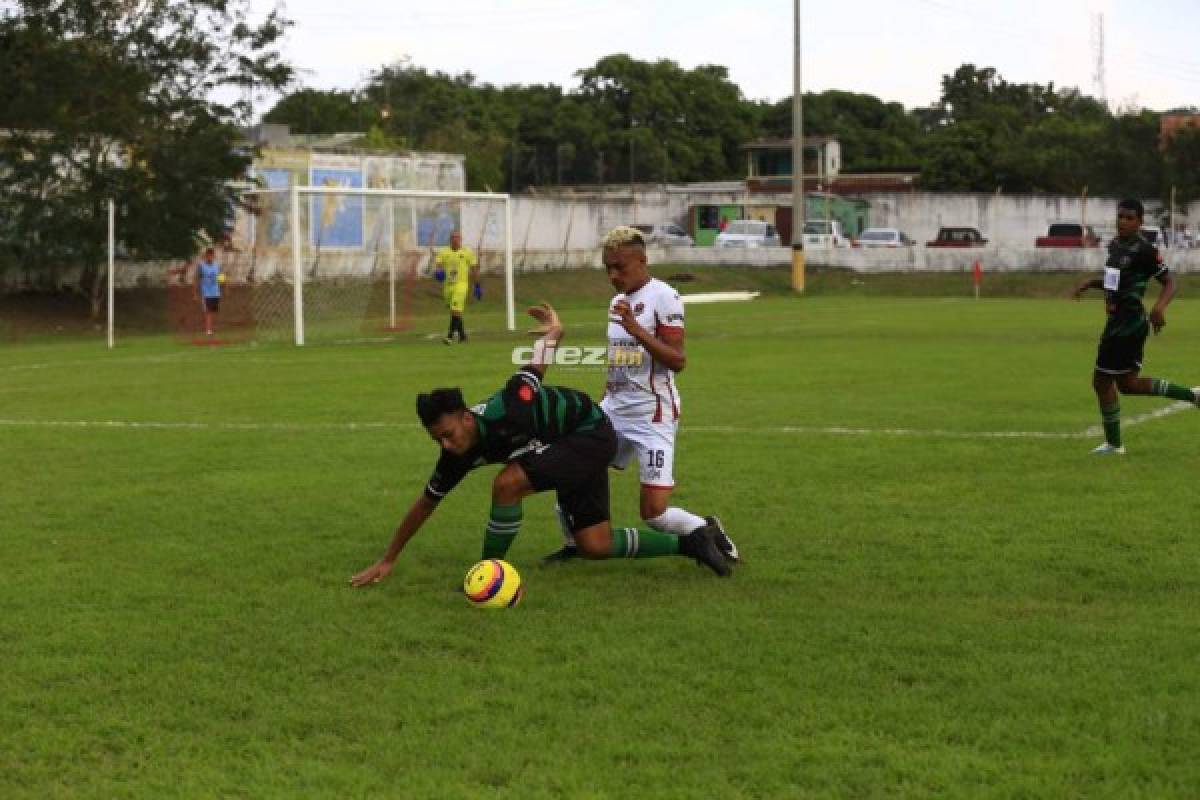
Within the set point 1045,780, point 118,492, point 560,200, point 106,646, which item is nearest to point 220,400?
point 118,492

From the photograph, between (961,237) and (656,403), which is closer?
(656,403)

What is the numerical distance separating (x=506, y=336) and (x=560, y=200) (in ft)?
91.8

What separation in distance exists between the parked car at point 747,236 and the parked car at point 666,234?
1.63 meters

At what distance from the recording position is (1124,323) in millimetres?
12820

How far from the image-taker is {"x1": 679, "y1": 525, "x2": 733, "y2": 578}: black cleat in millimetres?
8234

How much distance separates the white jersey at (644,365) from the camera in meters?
8.30

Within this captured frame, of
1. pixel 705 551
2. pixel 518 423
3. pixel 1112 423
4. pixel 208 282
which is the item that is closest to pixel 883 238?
pixel 208 282

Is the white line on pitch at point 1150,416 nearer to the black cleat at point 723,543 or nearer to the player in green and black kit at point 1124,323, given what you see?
the player in green and black kit at point 1124,323

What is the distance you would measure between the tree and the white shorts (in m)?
29.3

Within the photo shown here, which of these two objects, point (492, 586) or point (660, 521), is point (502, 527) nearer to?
point (492, 586)

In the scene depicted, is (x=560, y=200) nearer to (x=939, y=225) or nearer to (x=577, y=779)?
(x=939, y=225)

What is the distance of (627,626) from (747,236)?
5845 cm

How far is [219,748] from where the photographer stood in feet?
18.5

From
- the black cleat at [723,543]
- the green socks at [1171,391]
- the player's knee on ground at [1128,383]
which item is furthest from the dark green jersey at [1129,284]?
the black cleat at [723,543]
